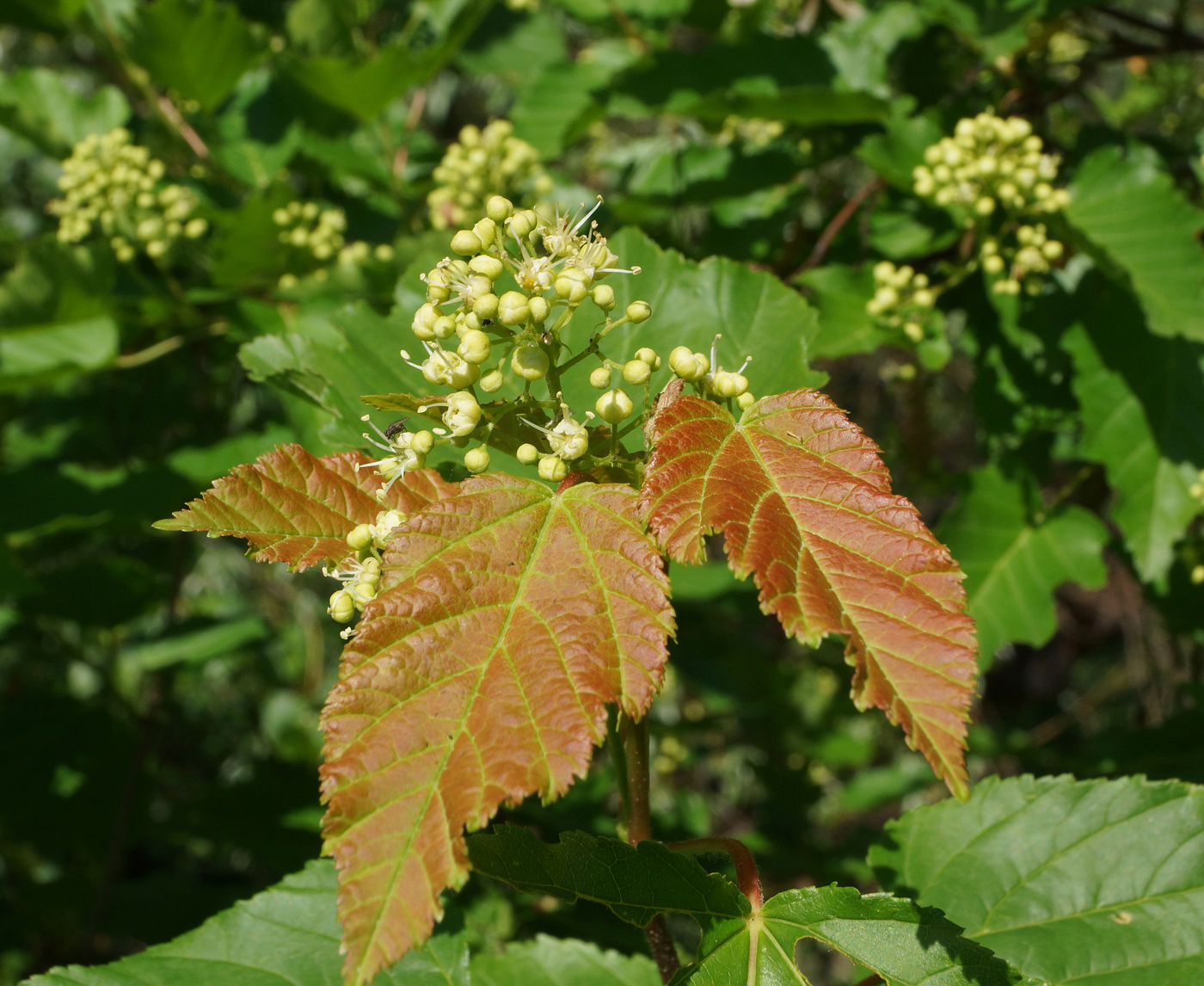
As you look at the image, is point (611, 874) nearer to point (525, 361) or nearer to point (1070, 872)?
point (525, 361)

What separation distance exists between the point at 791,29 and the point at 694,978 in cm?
303

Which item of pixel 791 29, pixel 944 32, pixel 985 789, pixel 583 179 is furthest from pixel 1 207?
pixel 985 789

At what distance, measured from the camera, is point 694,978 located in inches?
47.5

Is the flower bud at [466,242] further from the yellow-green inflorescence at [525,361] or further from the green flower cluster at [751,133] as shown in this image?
the green flower cluster at [751,133]

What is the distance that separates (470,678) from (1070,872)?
1.09m

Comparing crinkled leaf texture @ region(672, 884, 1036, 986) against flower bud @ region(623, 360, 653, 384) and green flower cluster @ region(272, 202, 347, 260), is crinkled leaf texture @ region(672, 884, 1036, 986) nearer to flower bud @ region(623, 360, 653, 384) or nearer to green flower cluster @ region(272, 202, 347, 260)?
flower bud @ region(623, 360, 653, 384)

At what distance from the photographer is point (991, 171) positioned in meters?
2.15

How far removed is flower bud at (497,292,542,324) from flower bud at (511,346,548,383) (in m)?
0.04

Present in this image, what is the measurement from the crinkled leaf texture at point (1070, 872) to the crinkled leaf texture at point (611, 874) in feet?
1.66

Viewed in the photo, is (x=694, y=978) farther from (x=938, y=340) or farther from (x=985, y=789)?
(x=938, y=340)

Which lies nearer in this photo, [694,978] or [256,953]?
[694,978]

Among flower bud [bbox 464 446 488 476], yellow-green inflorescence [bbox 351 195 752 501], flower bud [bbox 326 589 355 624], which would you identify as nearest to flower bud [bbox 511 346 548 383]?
yellow-green inflorescence [bbox 351 195 752 501]

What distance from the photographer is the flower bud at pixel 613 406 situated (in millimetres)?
1137

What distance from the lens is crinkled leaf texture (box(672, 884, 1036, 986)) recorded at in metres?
1.16
